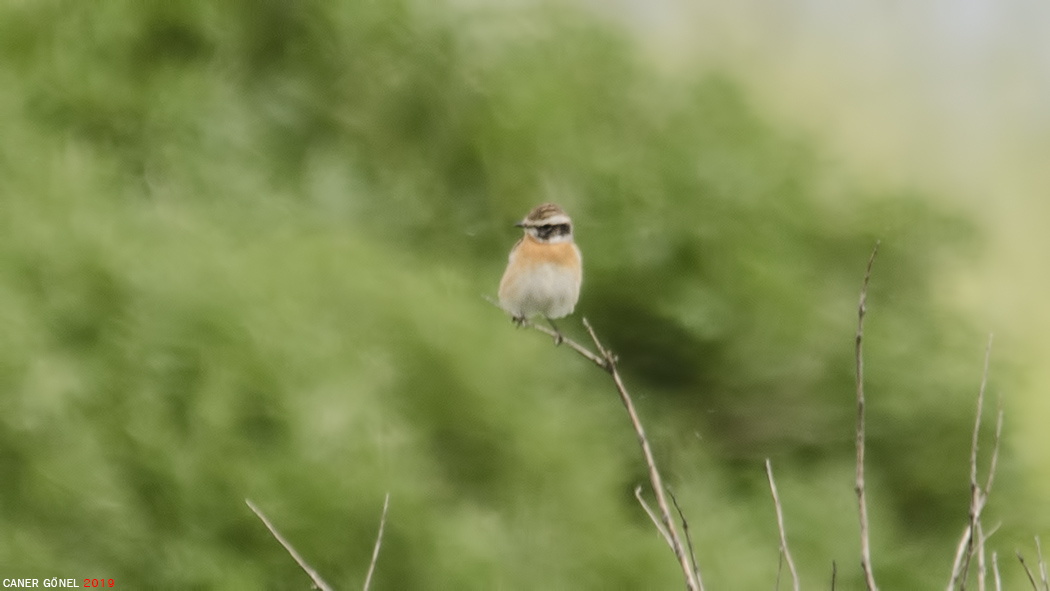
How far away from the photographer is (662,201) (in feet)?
42.8

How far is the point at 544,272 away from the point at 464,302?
4935 mm

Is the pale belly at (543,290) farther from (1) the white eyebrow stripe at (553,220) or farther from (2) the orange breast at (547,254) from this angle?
(1) the white eyebrow stripe at (553,220)

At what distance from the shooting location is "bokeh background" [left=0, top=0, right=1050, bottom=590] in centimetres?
730

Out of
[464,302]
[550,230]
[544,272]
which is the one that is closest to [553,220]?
[550,230]

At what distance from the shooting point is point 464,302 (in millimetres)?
9953

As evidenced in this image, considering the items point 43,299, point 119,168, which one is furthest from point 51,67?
point 43,299

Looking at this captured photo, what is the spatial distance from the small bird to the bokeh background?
104 inches

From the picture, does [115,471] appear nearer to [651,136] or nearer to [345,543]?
[345,543]

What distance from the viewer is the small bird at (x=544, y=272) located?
5059mm

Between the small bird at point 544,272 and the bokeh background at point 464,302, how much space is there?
265cm

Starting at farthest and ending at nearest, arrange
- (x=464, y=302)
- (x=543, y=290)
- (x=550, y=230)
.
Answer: (x=464, y=302)
(x=550, y=230)
(x=543, y=290)

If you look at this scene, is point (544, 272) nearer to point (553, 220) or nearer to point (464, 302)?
point (553, 220)

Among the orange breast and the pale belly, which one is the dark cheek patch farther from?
the pale belly

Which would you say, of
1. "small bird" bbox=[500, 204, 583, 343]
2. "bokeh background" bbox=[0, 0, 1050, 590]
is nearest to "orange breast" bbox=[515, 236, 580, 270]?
"small bird" bbox=[500, 204, 583, 343]
